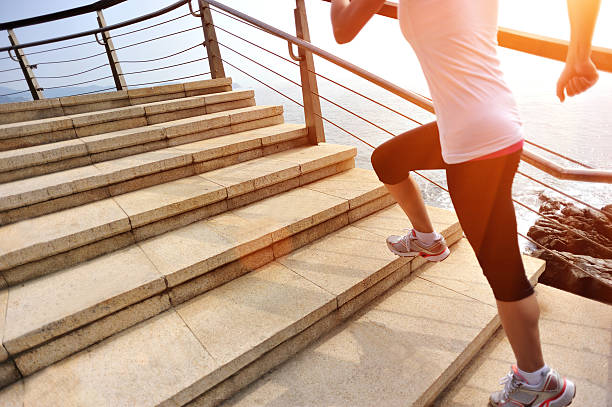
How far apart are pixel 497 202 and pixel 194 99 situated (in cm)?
351

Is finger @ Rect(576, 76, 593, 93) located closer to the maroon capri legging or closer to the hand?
the hand

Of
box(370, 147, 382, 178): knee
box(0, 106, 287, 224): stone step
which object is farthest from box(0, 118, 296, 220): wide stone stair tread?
box(370, 147, 382, 178): knee

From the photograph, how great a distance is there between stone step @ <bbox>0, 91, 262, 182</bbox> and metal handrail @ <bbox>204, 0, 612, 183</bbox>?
3.44 feet

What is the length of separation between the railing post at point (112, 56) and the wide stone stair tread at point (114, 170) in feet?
7.74

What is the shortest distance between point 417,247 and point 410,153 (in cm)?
57

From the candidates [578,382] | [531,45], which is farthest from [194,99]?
[578,382]

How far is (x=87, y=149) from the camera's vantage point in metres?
2.80

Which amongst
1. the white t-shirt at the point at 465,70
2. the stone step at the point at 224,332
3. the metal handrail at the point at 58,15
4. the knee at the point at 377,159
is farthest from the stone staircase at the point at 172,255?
the metal handrail at the point at 58,15

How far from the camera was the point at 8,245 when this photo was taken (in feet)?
6.13

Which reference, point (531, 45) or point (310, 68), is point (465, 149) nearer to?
point (531, 45)

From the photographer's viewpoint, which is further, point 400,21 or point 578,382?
point 578,382

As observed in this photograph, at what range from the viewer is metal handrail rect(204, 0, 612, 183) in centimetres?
141

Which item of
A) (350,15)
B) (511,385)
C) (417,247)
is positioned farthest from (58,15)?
(511,385)

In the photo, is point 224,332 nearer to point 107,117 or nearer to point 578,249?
point 107,117
